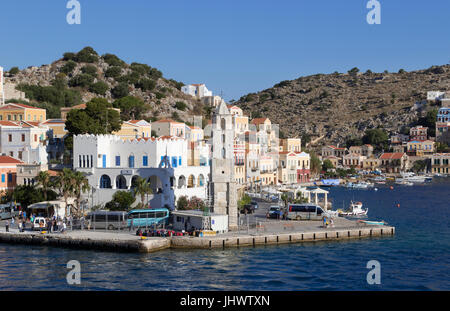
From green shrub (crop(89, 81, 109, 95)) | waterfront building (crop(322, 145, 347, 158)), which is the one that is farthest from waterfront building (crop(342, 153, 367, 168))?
green shrub (crop(89, 81, 109, 95))

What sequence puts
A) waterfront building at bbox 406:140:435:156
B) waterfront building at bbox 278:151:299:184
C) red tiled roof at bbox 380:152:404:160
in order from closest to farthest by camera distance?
Answer: 1. waterfront building at bbox 278:151:299:184
2. red tiled roof at bbox 380:152:404:160
3. waterfront building at bbox 406:140:435:156

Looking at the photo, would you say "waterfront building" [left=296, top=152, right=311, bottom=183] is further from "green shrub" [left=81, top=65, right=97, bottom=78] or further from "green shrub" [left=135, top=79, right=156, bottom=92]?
"green shrub" [left=81, top=65, right=97, bottom=78]

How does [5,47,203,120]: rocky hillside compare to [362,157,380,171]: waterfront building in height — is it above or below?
above

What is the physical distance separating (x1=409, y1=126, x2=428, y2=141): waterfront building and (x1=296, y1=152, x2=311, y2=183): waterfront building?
164 ft

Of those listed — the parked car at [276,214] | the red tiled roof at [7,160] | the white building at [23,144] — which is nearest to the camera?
the parked car at [276,214]

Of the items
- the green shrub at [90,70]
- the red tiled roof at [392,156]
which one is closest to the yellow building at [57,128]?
the green shrub at [90,70]

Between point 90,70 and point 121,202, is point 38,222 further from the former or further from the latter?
point 90,70

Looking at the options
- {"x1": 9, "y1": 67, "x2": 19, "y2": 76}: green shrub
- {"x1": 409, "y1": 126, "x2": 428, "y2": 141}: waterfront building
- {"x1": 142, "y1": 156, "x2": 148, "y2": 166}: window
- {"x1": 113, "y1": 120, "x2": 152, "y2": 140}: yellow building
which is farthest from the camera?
{"x1": 409, "y1": 126, "x2": 428, "y2": 141}: waterfront building

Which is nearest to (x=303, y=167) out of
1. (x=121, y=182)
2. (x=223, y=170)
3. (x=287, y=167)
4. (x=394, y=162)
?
(x=287, y=167)

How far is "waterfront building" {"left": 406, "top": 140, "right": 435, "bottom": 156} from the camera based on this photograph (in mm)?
130125

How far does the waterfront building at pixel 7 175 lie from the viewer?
51219 millimetres

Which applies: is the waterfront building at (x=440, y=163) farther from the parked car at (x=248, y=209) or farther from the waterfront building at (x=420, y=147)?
the parked car at (x=248, y=209)

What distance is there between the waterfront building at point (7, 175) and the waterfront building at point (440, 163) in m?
93.2
